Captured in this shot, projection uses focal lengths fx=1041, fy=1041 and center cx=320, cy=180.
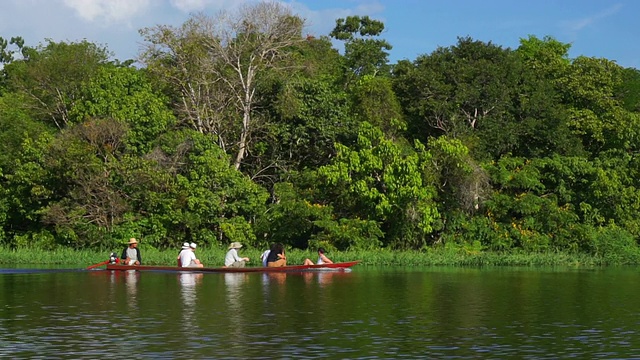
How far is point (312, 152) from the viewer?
50906 millimetres

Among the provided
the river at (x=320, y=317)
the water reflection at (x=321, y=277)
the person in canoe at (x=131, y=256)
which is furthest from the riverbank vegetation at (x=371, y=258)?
the river at (x=320, y=317)

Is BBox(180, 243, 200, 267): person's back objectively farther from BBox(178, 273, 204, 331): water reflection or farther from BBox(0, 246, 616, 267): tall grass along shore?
BBox(0, 246, 616, 267): tall grass along shore

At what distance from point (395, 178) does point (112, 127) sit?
42.1 feet

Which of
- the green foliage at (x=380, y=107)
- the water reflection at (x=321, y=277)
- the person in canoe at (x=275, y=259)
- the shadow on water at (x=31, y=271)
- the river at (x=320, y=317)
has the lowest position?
the river at (x=320, y=317)

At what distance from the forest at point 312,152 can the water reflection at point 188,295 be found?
10.5 m

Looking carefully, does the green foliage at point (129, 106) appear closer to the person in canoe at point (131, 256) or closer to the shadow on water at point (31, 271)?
the person in canoe at point (131, 256)

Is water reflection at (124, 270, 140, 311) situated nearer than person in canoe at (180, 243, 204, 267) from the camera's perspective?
Yes

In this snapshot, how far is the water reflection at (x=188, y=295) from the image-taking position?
20594mm

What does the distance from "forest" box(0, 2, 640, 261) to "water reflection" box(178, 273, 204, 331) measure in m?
10.5

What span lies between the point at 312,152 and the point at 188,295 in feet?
80.0

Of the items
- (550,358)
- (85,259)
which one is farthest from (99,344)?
(85,259)

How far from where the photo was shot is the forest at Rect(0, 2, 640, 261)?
45.7m

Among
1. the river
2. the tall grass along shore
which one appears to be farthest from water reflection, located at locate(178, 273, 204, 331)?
the tall grass along shore

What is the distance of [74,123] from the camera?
162ft
